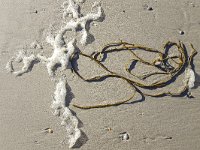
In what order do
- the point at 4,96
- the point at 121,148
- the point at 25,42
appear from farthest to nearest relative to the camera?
the point at 25,42 → the point at 4,96 → the point at 121,148

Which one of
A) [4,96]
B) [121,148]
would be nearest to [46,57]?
[4,96]

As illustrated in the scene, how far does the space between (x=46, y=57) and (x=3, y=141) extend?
0.69 meters

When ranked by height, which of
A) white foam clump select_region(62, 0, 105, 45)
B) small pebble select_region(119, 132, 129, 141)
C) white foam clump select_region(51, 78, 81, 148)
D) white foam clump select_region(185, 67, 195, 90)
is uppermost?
white foam clump select_region(62, 0, 105, 45)

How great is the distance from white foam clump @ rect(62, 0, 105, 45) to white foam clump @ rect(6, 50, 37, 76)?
340 mm

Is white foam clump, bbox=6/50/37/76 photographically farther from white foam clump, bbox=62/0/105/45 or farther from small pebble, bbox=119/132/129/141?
small pebble, bbox=119/132/129/141

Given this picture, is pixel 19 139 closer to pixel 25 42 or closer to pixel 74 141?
pixel 74 141

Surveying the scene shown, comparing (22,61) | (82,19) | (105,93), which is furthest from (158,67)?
(22,61)

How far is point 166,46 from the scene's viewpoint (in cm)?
304

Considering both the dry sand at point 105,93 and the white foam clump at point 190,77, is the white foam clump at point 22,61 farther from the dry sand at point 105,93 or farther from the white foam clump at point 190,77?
the white foam clump at point 190,77

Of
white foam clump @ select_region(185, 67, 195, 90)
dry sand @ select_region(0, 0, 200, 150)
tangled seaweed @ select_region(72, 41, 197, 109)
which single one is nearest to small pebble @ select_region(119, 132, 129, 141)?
dry sand @ select_region(0, 0, 200, 150)

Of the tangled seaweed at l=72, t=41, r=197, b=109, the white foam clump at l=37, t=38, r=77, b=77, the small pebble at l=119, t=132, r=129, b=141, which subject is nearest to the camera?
the small pebble at l=119, t=132, r=129, b=141

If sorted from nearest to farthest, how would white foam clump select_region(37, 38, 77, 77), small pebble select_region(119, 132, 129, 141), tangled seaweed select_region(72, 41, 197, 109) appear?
small pebble select_region(119, 132, 129, 141), tangled seaweed select_region(72, 41, 197, 109), white foam clump select_region(37, 38, 77, 77)

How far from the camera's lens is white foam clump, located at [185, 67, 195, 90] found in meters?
2.91

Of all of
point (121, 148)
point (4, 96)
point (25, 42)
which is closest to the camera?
point (121, 148)
